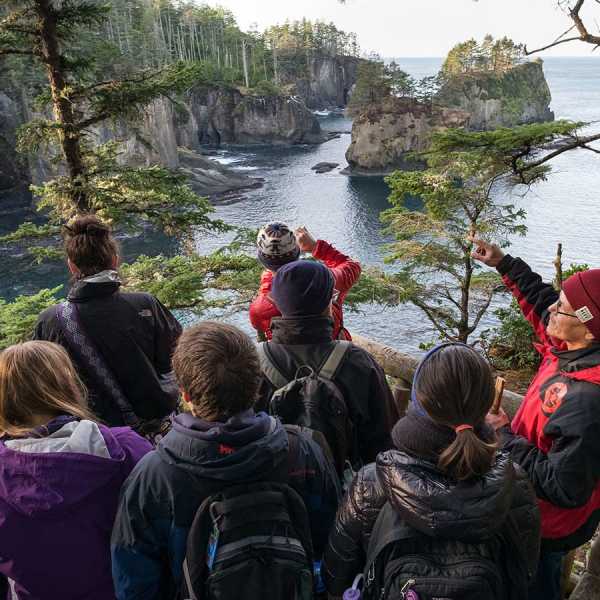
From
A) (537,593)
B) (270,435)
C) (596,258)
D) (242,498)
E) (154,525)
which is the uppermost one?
(270,435)

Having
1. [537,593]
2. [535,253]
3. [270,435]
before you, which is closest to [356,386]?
[270,435]

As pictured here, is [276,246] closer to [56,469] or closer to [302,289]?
[302,289]

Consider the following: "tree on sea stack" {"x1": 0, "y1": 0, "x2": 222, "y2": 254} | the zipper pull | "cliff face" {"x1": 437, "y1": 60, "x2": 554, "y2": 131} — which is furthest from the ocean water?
the zipper pull

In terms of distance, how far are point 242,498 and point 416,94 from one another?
5674cm

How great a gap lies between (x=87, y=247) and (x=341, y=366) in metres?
1.51

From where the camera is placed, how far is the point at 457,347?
1.76 meters

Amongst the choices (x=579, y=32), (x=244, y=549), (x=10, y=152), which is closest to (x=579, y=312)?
(x=244, y=549)

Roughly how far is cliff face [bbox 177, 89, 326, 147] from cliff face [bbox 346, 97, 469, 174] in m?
18.0

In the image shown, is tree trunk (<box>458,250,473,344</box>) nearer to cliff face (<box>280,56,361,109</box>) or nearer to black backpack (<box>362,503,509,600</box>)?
black backpack (<box>362,503,509,600</box>)

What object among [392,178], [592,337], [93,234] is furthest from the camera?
[392,178]

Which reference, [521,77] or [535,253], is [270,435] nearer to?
[535,253]

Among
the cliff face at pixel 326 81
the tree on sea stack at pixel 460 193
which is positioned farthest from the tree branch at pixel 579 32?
the cliff face at pixel 326 81

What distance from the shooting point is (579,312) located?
7.01 ft

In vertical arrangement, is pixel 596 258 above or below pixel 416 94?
below
